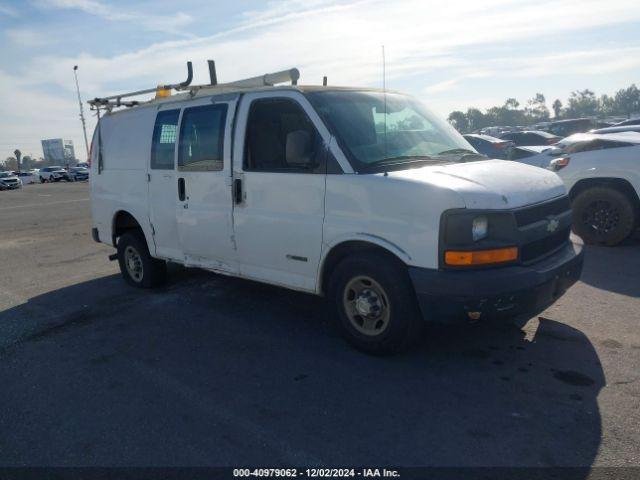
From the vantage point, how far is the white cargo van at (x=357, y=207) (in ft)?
11.6

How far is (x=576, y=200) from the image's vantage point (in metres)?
7.27

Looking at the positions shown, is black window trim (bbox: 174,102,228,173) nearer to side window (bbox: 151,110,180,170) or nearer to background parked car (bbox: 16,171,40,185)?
side window (bbox: 151,110,180,170)

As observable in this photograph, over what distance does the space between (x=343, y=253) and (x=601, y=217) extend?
4722 millimetres

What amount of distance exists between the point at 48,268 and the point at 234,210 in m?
4.65

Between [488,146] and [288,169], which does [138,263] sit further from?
[488,146]

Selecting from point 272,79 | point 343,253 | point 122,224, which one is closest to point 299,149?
point 343,253

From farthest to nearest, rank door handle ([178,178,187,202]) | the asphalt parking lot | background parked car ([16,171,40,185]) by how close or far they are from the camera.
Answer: background parked car ([16,171,40,185])
door handle ([178,178,187,202])
the asphalt parking lot

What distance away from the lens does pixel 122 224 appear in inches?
264

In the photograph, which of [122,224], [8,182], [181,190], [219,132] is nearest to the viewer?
[219,132]

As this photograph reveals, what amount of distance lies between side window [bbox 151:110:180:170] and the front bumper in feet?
10.1

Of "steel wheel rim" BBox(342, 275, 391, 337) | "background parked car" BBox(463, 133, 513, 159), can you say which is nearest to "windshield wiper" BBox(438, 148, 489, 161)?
"steel wheel rim" BBox(342, 275, 391, 337)

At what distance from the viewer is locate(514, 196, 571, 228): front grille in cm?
368

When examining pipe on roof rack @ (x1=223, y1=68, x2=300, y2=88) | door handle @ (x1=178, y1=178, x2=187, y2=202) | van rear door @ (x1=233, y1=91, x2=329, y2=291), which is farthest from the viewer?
door handle @ (x1=178, y1=178, x2=187, y2=202)

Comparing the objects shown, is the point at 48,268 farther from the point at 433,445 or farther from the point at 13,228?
the point at 433,445
